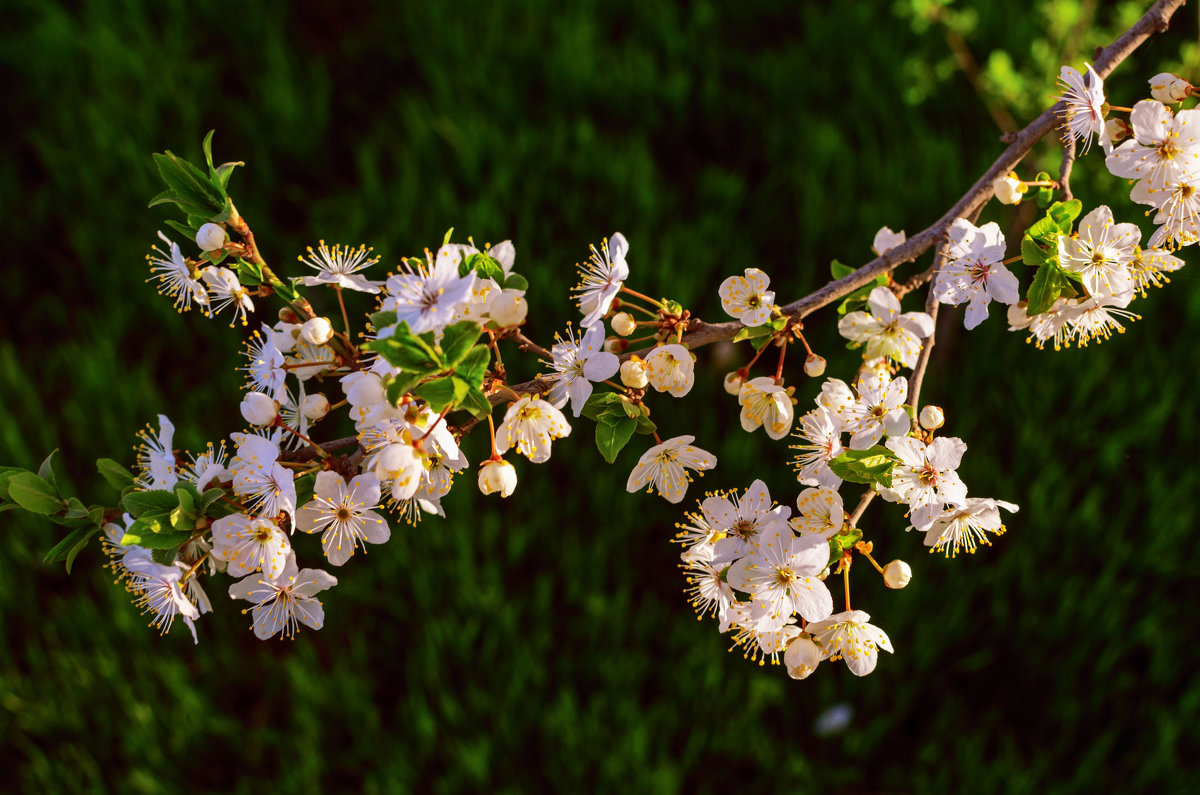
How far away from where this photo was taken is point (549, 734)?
68.9 inches

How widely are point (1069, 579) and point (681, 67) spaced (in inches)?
68.8

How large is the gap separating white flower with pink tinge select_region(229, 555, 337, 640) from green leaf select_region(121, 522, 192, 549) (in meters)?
0.12

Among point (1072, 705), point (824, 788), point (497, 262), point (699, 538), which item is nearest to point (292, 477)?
point (497, 262)

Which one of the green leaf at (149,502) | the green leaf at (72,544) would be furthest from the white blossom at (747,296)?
the green leaf at (72,544)

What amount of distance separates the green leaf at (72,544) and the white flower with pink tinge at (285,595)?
0.51 feet

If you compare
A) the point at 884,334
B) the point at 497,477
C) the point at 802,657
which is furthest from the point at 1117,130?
the point at 497,477

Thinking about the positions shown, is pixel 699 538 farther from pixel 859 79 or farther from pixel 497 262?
pixel 859 79

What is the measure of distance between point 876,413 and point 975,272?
19 centimetres

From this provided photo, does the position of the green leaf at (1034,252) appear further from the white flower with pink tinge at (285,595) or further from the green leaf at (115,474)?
the green leaf at (115,474)

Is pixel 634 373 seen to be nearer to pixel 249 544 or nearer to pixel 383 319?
pixel 383 319

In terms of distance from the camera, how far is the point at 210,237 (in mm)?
956

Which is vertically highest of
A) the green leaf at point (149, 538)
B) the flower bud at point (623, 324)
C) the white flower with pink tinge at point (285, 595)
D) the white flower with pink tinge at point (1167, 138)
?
the white flower with pink tinge at point (1167, 138)

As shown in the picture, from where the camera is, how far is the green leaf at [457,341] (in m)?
0.76

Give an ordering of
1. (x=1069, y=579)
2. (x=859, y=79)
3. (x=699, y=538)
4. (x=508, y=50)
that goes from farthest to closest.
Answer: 1. (x=508, y=50)
2. (x=859, y=79)
3. (x=1069, y=579)
4. (x=699, y=538)
